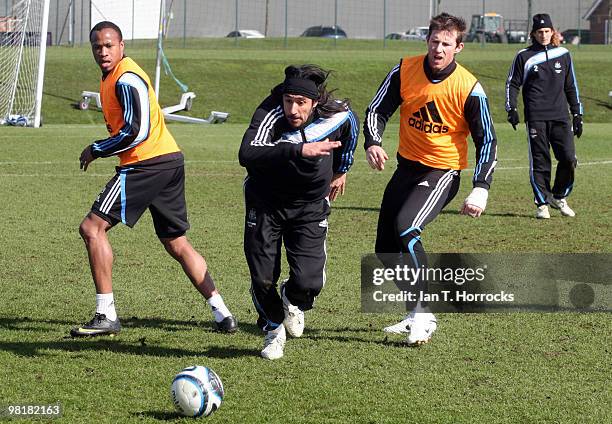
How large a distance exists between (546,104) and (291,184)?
7.51 meters

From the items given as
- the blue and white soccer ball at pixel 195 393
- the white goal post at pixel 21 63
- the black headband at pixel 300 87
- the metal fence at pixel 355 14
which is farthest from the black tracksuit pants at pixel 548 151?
the metal fence at pixel 355 14

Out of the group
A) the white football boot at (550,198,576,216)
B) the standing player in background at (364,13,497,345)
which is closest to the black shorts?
the standing player in background at (364,13,497,345)

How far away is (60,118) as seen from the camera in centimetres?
2994

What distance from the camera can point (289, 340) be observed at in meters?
7.71

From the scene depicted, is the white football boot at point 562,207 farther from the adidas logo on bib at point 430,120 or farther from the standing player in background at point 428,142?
the adidas logo on bib at point 430,120

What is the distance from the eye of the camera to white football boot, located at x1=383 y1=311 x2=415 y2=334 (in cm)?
785

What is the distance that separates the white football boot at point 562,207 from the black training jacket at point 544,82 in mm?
1068

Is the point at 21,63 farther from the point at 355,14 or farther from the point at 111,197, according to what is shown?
the point at 355,14

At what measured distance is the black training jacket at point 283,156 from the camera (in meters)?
6.90

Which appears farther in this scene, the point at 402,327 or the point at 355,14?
the point at 355,14

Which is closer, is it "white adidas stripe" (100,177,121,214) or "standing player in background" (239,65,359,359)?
"standing player in background" (239,65,359,359)

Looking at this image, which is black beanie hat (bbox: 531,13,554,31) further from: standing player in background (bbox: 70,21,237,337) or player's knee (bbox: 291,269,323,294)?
player's knee (bbox: 291,269,323,294)

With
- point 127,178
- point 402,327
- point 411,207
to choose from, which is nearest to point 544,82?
point 411,207

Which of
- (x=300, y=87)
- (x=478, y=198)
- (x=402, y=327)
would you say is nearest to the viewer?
(x=300, y=87)
